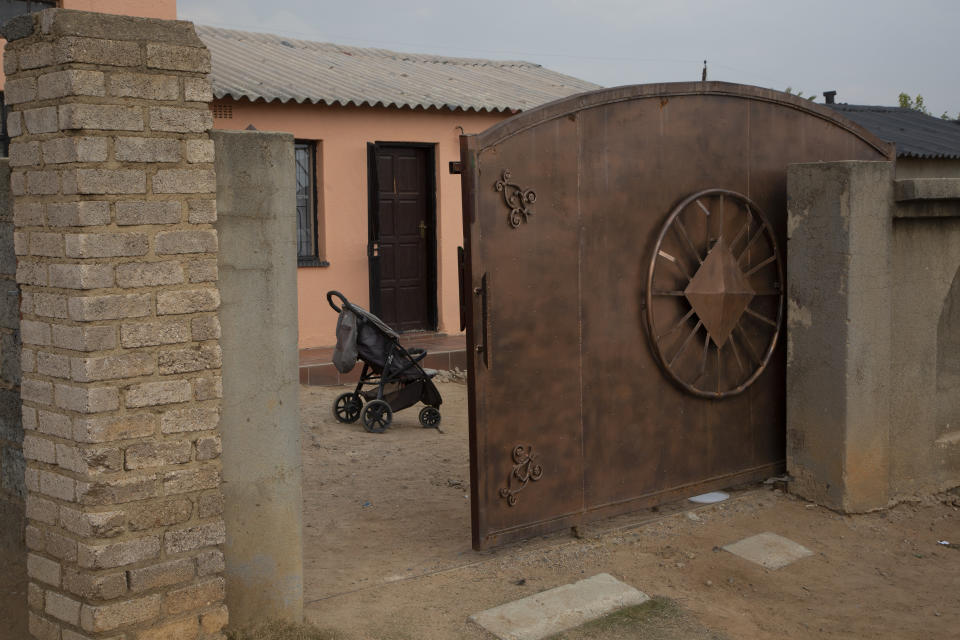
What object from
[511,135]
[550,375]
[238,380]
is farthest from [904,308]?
[238,380]

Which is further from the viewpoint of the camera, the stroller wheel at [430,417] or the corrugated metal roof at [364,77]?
the corrugated metal roof at [364,77]

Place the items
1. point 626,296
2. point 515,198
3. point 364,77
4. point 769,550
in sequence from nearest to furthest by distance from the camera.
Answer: point 515,198 → point 769,550 → point 626,296 → point 364,77

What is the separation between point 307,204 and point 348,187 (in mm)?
529

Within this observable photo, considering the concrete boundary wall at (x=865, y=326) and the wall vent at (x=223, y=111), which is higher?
the wall vent at (x=223, y=111)

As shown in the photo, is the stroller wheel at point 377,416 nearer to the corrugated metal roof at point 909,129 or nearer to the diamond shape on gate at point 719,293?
the diamond shape on gate at point 719,293

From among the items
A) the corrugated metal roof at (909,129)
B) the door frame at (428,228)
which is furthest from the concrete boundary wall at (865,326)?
the corrugated metal roof at (909,129)

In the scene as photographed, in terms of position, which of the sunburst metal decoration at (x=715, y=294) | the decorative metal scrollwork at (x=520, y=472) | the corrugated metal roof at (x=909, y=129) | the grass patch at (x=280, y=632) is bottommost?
the grass patch at (x=280, y=632)

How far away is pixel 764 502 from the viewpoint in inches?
245

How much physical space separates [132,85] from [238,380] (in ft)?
4.07

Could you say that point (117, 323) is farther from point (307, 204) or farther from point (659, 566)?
point (307, 204)

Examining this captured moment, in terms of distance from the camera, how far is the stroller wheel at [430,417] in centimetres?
868

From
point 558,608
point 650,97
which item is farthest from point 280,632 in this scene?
point 650,97

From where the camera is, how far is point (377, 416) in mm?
8516

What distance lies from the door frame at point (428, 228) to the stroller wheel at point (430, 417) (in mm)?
3229
